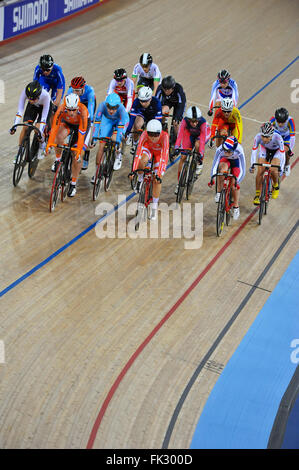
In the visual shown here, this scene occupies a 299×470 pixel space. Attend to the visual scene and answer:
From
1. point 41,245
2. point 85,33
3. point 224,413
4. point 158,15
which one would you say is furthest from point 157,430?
point 158,15

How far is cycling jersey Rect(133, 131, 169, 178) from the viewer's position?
693 cm

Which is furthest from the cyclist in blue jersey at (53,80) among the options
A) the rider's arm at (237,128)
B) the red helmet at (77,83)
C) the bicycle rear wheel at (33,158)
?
the rider's arm at (237,128)

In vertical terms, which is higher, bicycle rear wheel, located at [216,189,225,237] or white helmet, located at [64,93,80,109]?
white helmet, located at [64,93,80,109]

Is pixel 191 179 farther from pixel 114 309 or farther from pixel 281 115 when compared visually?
pixel 114 309

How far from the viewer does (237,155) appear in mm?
6961

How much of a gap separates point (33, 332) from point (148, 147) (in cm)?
267

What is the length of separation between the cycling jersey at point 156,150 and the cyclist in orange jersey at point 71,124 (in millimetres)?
658

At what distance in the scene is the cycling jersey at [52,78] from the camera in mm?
7973

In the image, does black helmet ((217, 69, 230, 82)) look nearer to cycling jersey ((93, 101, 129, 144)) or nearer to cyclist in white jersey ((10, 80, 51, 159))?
cycling jersey ((93, 101, 129, 144))

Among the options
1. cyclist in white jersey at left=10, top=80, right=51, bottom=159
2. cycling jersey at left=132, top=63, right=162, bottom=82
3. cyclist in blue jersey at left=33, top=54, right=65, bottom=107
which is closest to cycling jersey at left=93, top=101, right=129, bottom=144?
cyclist in white jersey at left=10, top=80, right=51, bottom=159

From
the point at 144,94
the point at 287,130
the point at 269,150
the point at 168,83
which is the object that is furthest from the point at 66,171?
the point at 287,130

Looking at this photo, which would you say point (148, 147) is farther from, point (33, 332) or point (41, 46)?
point (41, 46)

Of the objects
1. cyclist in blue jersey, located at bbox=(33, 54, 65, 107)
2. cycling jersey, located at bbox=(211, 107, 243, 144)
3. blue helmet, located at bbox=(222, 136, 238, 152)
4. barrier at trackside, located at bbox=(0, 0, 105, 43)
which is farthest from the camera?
barrier at trackside, located at bbox=(0, 0, 105, 43)

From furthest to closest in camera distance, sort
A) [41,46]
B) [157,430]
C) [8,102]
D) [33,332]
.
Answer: [41,46], [8,102], [33,332], [157,430]
